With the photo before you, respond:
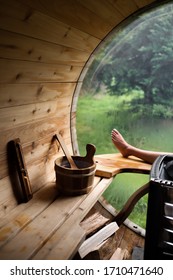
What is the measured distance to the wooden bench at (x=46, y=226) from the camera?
1.35 metres

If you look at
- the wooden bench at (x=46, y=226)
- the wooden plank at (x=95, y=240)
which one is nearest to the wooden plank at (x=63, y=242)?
the wooden bench at (x=46, y=226)

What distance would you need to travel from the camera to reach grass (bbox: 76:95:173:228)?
2621 mm

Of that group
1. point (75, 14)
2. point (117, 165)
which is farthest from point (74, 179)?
point (75, 14)

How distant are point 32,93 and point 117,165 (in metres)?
0.98

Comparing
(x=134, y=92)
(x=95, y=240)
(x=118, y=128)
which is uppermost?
(x=134, y=92)

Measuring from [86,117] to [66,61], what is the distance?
831 mm

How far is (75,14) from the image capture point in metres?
1.63

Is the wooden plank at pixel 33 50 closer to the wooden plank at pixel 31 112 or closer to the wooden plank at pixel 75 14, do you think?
the wooden plank at pixel 75 14

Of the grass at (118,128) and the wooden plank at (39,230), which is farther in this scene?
the grass at (118,128)

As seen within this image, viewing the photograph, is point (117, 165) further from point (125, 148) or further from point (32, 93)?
point (32, 93)

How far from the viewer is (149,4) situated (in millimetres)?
2068

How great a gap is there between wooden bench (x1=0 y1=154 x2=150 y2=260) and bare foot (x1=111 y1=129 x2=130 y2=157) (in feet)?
1.66

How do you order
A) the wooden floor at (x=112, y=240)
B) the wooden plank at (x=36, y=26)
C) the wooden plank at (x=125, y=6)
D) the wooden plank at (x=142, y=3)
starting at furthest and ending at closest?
the wooden floor at (x=112, y=240), the wooden plank at (x=142, y=3), the wooden plank at (x=125, y=6), the wooden plank at (x=36, y=26)

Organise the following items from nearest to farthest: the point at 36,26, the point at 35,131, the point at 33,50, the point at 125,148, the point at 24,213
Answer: the point at 36,26, the point at 33,50, the point at 24,213, the point at 35,131, the point at 125,148
